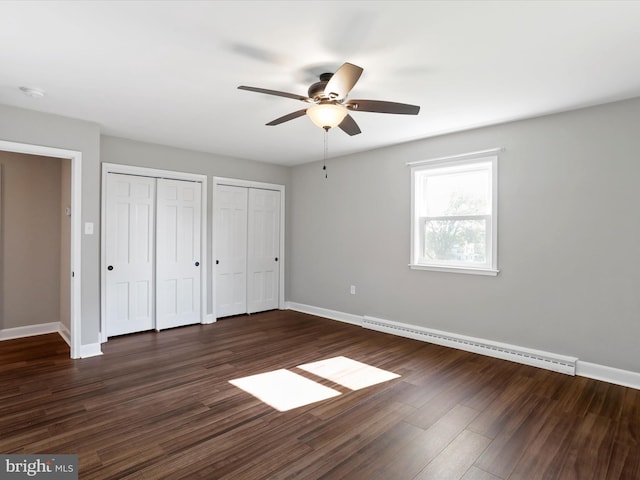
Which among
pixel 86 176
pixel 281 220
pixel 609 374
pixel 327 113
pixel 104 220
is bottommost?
pixel 609 374

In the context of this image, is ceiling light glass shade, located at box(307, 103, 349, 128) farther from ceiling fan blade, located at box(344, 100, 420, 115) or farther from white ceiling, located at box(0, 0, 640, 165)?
white ceiling, located at box(0, 0, 640, 165)

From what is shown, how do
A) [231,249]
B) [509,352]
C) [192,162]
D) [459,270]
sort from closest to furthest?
1. [509,352]
2. [459,270]
3. [192,162]
4. [231,249]

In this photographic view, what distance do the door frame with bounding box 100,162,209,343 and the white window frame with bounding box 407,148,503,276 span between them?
301 cm

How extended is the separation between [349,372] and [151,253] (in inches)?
124

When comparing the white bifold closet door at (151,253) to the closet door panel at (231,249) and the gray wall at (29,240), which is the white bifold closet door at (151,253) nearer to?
the closet door panel at (231,249)

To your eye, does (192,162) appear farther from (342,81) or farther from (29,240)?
(342,81)

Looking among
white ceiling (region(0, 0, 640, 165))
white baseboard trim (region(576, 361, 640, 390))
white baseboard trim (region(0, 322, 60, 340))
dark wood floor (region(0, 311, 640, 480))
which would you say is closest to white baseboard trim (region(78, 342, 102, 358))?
dark wood floor (region(0, 311, 640, 480))

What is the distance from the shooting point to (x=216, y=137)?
14.8 feet

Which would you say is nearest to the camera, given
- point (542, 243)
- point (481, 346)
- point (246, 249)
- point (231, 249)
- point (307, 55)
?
point (307, 55)

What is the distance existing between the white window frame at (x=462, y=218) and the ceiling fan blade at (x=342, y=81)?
7.38 feet

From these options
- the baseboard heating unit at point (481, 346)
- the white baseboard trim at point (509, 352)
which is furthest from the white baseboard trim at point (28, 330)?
the baseboard heating unit at point (481, 346)

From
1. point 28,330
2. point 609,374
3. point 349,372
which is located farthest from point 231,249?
point 609,374

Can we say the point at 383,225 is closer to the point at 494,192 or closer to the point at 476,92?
the point at 494,192

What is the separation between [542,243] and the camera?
361 cm
